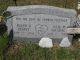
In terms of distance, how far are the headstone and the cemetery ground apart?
32cm

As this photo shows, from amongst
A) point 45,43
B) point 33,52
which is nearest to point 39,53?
point 33,52

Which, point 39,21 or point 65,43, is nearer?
point 65,43

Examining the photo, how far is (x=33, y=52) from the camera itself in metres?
8.02

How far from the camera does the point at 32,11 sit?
27.8 ft

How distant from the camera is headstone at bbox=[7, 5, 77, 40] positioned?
847cm

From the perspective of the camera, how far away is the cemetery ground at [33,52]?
7.72 metres

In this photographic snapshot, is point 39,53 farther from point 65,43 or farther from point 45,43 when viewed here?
point 65,43

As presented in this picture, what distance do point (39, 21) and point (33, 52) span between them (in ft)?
3.18

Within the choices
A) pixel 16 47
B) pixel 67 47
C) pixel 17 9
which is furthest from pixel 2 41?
pixel 67 47

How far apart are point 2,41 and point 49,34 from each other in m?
1.26

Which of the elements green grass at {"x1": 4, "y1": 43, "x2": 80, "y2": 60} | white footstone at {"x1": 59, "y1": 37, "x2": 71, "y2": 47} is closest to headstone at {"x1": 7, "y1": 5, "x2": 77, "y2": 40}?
white footstone at {"x1": 59, "y1": 37, "x2": 71, "y2": 47}

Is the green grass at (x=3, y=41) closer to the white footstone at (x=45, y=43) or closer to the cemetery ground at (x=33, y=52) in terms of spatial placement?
the cemetery ground at (x=33, y=52)

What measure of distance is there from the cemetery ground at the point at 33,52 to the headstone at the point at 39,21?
0.32 metres

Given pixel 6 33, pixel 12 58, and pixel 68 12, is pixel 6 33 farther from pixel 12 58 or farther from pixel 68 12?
pixel 68 12
